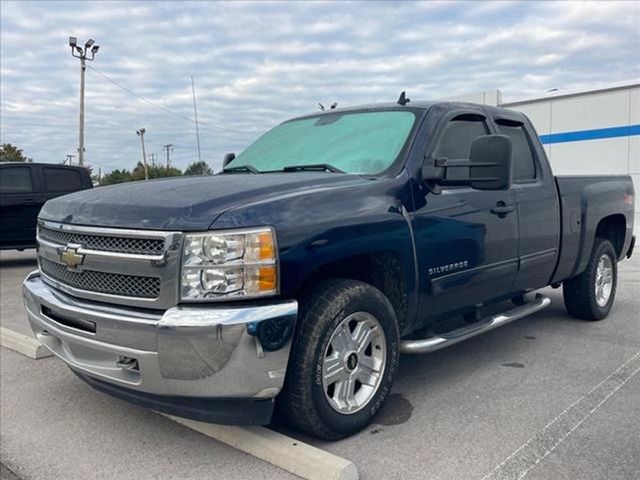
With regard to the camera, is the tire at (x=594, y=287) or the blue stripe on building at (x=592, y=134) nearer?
the tire at (x=594, y=287)

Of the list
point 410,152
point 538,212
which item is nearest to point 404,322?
point 410,152

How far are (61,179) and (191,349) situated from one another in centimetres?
898

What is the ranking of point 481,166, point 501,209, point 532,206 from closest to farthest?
1. point 481,166
2. point 501,209
3. point 532,206

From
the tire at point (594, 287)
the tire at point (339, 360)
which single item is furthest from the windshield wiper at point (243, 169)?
the tire at point (594, 287)

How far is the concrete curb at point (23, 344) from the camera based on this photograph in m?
4.72

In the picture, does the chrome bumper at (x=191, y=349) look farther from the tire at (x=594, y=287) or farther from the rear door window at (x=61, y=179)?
the rear door window at (x=61, y=179)

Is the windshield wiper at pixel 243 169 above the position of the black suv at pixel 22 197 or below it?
above

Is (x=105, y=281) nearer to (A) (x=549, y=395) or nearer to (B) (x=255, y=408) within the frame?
(B) (x=255, y=408)

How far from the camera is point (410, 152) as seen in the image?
12.1 feet

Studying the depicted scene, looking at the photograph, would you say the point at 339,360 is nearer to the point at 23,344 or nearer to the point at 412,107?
the point at 412,107

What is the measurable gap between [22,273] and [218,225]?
845 centimetres

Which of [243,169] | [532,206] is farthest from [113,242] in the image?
[532,206]

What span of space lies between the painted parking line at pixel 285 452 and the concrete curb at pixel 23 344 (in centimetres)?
205

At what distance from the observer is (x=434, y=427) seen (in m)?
3.35
